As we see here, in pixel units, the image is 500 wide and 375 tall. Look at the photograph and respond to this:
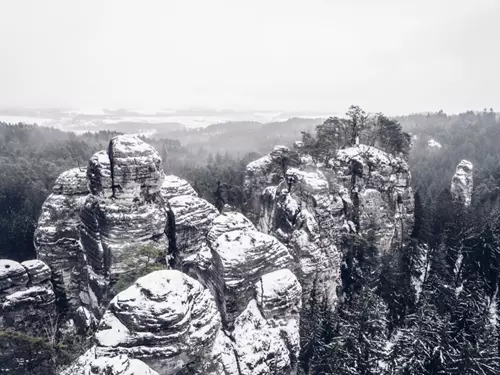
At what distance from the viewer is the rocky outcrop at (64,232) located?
1314 inches

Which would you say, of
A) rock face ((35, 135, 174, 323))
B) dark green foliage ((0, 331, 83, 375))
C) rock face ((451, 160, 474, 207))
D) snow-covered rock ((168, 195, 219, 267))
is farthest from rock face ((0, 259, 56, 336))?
rock face ((451, 160, 474, 207))

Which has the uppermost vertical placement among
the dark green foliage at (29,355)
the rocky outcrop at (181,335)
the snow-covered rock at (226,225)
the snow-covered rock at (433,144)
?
the snow-covered rock at (433,144)

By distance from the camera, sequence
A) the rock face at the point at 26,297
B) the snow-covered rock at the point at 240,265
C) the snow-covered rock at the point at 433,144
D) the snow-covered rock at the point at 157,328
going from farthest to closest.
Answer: the snow-covered rock at the point at 433,144 → the rock face at the point at 26,297 → the snow-covered rock at the point at 240,265 → the snow-covered rock at the point at 157,328

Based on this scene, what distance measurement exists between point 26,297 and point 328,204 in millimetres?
32186

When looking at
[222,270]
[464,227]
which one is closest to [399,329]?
[464,227]

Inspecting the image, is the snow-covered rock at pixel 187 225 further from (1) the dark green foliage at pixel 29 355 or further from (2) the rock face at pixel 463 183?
(2) the rock face at pixel 463 183

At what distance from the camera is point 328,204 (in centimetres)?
3756

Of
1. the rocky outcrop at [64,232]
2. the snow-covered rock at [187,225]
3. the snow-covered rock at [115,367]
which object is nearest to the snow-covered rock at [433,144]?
the snow-covered rock at [187,225]

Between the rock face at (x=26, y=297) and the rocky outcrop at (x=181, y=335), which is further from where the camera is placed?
the rock face at (x=26, y=297)

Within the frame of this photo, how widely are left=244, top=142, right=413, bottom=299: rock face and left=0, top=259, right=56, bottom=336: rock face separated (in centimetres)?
2425

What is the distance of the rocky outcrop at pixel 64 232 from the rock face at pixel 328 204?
73.0 ft

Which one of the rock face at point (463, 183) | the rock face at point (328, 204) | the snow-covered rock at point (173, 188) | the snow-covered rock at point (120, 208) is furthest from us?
the rock face at point (463, 183)

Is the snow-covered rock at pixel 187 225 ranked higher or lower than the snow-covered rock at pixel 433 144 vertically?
lower

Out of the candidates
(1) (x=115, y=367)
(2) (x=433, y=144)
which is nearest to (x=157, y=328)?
(1) (x=115, y=367)
